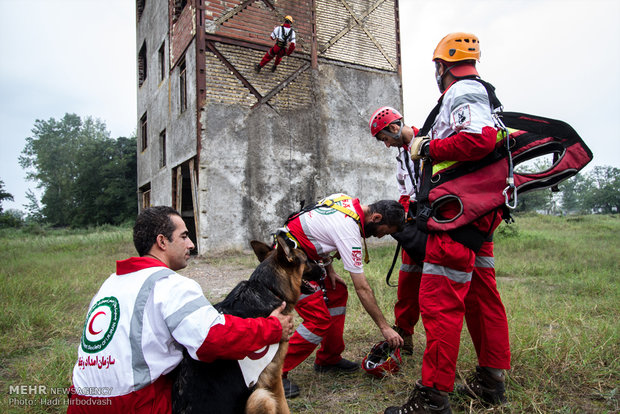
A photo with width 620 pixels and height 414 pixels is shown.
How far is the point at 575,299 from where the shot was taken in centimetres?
527

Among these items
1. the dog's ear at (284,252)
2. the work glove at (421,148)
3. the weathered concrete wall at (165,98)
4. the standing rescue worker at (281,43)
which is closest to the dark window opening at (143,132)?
the weathered concrete wall at (165,98)

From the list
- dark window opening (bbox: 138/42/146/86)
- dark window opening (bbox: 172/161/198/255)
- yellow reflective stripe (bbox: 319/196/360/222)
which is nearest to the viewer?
yellow reflective stripe (bbox: 319/196/360/222)

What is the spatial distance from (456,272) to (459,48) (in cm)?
152

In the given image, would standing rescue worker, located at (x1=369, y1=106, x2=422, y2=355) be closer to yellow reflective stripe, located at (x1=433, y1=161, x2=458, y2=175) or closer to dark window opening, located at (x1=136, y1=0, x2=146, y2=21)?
yellow reflective stripe, located at (x1=433, y1=161, x2=458, y2=175)

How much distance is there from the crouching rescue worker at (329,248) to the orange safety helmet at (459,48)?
127cm

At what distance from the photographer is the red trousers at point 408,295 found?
3.45 meters

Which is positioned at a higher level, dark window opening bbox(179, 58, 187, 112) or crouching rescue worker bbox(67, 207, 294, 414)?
dark window opening bbox(179, 58, 187, 112)

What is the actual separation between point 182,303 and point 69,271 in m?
8.59

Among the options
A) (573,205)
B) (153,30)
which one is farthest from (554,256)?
(573,205)

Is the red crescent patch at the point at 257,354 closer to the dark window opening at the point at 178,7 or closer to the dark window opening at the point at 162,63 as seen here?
the dark window opening at the point at 178,7

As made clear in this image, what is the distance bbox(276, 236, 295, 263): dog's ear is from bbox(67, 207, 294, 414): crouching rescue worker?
0.61 meters

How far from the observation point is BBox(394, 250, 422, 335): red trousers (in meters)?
3.45

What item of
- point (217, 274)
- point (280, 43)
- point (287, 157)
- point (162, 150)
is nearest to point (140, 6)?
point (162, 150)

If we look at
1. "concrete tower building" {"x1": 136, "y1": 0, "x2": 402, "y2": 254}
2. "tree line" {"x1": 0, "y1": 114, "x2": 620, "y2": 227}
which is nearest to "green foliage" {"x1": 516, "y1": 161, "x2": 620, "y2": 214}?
"tree line" {"x1": 0, "y1": 114, "x2": 620, "y2": 227}
